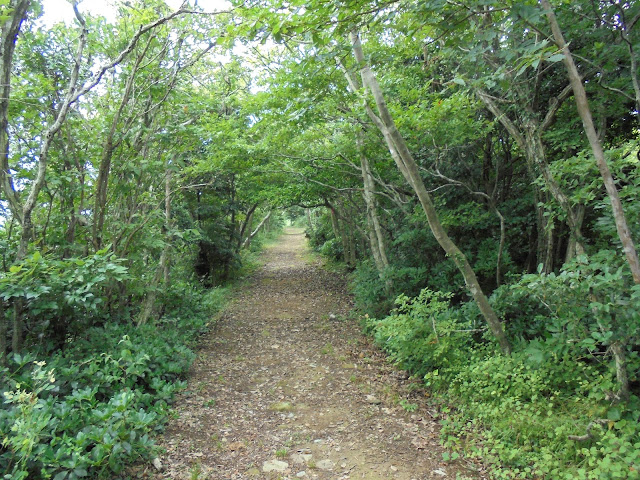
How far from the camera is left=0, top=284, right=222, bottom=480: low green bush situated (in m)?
3.09

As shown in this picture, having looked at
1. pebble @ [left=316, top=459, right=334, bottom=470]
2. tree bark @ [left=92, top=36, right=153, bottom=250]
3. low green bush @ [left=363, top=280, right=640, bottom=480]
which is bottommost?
pebble @ [left=316, top=459, right=334, bottom=470]

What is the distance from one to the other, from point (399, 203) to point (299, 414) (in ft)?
17.1

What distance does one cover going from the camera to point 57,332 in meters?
4.81

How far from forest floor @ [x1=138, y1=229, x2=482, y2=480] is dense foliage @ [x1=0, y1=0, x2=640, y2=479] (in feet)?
1.19

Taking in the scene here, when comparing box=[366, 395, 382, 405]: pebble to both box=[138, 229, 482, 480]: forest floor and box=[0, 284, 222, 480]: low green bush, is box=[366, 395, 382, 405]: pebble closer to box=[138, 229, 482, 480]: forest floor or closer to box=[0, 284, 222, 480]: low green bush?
box=[138, 229, 482, 480]: forest floor

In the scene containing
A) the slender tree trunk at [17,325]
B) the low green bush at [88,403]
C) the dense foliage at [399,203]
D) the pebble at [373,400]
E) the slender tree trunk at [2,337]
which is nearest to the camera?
the low green bush at [88,403]

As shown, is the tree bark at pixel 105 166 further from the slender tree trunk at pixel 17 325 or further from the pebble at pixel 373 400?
the pebble at pixel 373 400

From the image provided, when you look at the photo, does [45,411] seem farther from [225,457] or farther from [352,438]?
[352,438]

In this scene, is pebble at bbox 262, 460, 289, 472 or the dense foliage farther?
pebble at bbox 262, 460, 289, 472

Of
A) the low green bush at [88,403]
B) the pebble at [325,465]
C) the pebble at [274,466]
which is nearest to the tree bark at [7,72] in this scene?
the low green bush at [88,403]

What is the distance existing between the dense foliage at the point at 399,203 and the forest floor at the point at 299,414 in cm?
36

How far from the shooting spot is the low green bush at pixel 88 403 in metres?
3.09

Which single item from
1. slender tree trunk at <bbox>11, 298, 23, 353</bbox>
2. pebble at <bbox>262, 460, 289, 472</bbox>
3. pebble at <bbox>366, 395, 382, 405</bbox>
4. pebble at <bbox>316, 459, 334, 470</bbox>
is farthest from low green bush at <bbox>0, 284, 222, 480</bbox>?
pebble at <bbox>366, 395, 382, 405</bbox>

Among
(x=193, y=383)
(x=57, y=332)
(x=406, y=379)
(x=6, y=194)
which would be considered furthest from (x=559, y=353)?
(x=6, y=194)
